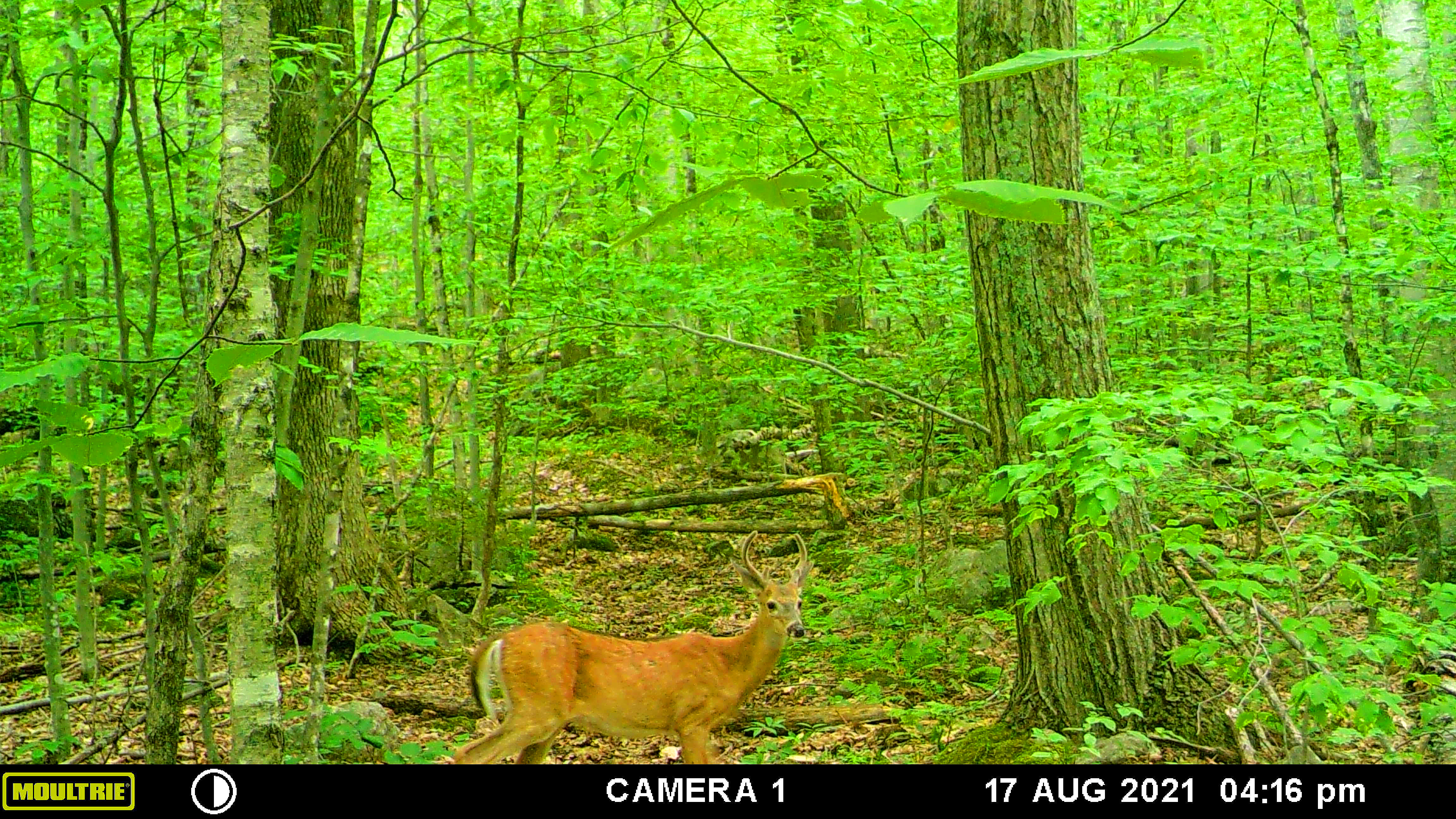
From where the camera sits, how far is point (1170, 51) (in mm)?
780

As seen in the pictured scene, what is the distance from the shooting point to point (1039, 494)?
3.73 metres

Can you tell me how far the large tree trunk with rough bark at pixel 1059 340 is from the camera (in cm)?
439

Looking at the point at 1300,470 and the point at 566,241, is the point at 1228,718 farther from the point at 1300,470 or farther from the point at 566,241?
the point at 566,241

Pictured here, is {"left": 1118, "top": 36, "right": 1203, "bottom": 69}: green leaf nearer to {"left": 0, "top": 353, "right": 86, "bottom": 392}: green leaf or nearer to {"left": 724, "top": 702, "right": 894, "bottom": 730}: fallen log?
{"left": 0, "top": 353, "right": 86, "bottom": 392}: green leaf

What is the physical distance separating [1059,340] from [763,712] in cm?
292

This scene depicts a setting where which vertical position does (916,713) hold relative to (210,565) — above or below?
below

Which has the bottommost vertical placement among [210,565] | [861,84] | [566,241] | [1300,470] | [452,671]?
[452,671]

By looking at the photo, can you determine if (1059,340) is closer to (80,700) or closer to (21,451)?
(21,451)

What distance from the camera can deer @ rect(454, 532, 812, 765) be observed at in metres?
4.27

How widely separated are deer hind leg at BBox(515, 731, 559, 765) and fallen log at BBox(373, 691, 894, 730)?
45.0 inches

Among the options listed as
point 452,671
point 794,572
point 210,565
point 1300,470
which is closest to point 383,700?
point 452,671

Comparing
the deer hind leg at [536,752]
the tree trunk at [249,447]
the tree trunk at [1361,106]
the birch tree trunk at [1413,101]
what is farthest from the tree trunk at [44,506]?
the birch tree trunk at [1413,101]

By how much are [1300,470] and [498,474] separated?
5.56 metres
